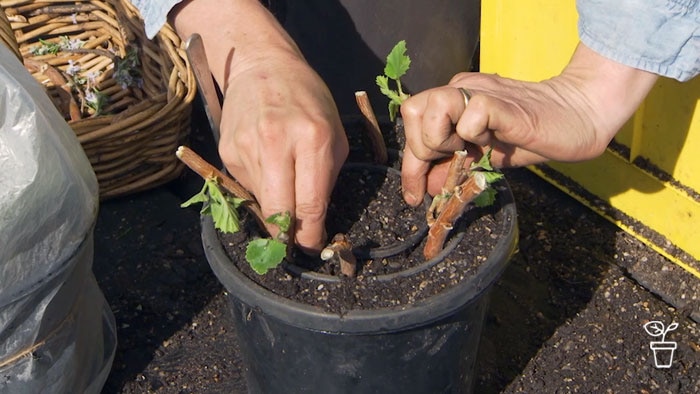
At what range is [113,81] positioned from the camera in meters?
2.13

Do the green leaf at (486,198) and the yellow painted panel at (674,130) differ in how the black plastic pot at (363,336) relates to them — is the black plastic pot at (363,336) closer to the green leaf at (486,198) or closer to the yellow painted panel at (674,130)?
the green leaf at (486,198)

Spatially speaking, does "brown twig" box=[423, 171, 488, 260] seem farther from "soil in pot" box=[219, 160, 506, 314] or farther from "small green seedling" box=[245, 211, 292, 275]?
"small green seedling" box=[245, 211, 292, 275]

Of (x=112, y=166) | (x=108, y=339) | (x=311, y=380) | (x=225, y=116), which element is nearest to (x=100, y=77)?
(x=112, y=166)

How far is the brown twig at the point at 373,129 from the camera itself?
4.29 feet

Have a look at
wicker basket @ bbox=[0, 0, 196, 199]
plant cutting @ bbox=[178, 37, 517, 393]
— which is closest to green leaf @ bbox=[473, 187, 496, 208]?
plant cutting @ bbox=[178, 37, 517, 393]

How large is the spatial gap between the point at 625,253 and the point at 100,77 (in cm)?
131

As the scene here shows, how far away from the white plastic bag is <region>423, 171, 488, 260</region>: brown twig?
0.57 m

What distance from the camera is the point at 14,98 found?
51.0 inches

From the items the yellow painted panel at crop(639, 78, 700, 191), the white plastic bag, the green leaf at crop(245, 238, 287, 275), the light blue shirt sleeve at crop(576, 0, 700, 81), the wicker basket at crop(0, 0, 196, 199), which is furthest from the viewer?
the wicker basket at crop(0, 0, 196, 199)

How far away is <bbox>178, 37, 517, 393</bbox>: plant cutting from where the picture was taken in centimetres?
110

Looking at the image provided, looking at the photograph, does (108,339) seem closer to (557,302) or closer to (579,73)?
(557,302)

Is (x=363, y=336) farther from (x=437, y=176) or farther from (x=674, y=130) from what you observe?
(x=674, y=130)

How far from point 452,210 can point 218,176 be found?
31 centimetres

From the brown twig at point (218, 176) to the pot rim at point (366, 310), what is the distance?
79 millimetres
